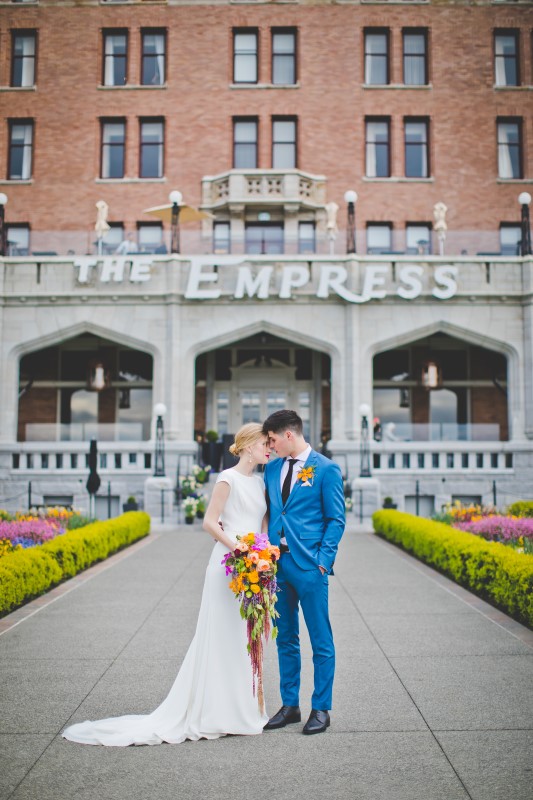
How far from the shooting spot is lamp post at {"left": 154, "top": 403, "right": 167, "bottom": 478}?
22.8 metres

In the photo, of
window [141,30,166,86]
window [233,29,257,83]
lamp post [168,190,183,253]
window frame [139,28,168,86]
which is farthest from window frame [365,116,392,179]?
lamp post [168,190,183,253]

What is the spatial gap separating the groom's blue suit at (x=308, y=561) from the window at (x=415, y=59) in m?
28.6

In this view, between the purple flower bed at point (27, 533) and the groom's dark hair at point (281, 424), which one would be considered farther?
the purple flower bed at point (27, 533)

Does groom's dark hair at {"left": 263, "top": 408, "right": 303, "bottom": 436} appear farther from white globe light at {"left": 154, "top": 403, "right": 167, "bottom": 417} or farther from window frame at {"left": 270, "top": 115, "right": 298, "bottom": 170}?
window frame at {"left": 270, "top": 115, "right": 298, "bottom": 170}

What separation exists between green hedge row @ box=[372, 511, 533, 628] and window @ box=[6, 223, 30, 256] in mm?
16377

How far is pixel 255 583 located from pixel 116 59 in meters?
30.0

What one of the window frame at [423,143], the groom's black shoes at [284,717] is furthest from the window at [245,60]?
the groom's black shoes at [284,717]

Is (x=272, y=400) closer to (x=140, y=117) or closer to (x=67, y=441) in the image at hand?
(x=67, y=441)

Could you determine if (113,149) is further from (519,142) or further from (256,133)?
(519,142)

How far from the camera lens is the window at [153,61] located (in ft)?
99.9

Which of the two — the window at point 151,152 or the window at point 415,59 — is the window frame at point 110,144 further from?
the window at point 415,59

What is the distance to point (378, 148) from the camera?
30.2 meters

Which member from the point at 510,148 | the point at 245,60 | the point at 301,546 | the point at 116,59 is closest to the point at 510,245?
the point at 510,148

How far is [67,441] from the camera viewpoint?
24.2 m
